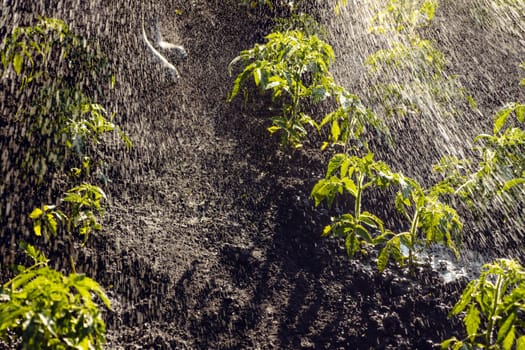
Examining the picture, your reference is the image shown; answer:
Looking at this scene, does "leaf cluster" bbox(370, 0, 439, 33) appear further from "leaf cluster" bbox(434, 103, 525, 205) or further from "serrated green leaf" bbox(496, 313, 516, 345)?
"serrated green leaf" bbox(496, 313, 516, 345)

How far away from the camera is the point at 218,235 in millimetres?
2822

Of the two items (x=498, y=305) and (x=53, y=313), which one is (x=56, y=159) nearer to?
(x=53, y=313)

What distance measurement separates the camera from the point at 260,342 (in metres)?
2.34

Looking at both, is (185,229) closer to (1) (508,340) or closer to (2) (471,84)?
(1) (508,340)

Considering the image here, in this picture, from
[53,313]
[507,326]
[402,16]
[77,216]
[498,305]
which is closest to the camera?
[53,313]

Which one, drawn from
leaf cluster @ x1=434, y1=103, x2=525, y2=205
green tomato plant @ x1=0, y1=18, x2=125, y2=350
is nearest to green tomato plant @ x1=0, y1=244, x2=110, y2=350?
green tomato plant @ x1=0, y1=18, x2=125, y2=350

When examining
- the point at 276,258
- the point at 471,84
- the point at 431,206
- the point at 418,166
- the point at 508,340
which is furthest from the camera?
the point at 471,84

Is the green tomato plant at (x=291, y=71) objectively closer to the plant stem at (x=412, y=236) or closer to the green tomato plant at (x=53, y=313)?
the plant stem at (x=412, y=236)

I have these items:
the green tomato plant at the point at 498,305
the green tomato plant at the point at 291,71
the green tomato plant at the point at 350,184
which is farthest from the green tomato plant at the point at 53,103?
the green tomato plant at the point at 498,305

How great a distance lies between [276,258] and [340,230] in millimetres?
337

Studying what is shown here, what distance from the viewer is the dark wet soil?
2414 mm

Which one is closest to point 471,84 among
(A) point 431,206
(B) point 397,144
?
(B) point 397,144

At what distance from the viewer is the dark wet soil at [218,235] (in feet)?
7.92

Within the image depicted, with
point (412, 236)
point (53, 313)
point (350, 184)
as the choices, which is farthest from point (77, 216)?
point (412, 236)
